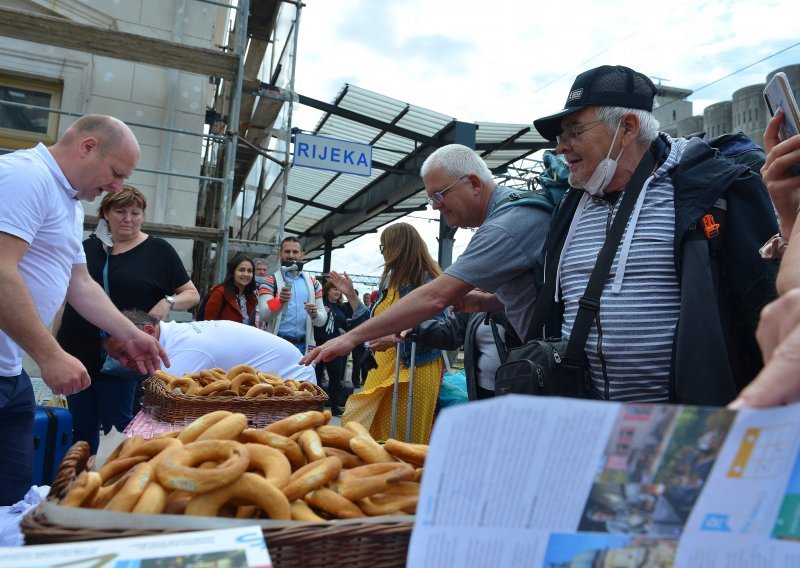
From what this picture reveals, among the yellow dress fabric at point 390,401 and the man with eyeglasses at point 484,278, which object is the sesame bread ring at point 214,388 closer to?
the man with eyeglasses at point 484,278

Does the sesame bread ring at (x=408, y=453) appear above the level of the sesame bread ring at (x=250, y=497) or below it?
above

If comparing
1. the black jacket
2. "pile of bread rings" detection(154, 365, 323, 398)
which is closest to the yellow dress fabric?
"pile of bread rings" detection(154, 365, 323, 398)

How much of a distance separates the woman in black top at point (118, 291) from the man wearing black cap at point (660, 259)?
2.56m

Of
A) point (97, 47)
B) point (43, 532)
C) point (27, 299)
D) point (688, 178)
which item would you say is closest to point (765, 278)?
point (688, 178)

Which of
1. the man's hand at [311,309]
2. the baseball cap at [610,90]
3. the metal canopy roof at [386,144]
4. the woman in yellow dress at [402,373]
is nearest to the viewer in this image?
the baseball cap at [610,90]

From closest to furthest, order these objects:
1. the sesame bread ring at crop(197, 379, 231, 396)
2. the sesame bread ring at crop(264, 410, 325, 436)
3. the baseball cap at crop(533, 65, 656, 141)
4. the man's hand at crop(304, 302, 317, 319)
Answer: the sesame bread ring at crop(264, 410, 325, 436) < the baseball cap at crop(533, 65, 656, 141) < the sesame bread ring at crop(197, 379, 231, 396) < the man's hand at crop(304, 302, 317, 319)

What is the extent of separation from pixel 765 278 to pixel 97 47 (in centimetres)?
646

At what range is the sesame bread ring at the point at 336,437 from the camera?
131 cm

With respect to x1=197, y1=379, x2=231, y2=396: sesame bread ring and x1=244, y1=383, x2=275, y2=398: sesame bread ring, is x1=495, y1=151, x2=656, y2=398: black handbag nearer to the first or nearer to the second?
x1=244, y1=383, x2=275, y2=398: sesame bread ring

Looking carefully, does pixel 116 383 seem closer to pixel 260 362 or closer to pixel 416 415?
pixel 260 362

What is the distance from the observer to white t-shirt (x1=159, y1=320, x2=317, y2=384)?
9.95ft

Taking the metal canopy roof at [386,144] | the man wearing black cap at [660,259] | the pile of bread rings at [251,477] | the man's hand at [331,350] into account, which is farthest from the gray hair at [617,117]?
the metal canopy roof at [386,144]

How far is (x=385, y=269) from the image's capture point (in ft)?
13.8

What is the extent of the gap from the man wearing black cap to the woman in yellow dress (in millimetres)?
2027
